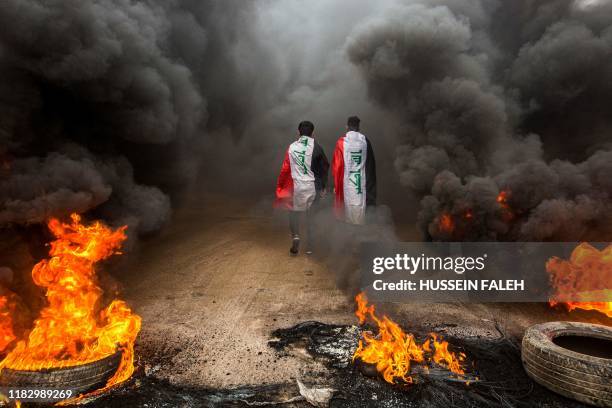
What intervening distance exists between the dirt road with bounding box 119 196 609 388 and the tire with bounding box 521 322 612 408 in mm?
1130

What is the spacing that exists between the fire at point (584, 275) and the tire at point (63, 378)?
6357 mm

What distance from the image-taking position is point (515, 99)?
10.5 meters

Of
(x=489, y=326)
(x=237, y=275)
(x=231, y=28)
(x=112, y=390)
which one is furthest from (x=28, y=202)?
(x=231, y=28)

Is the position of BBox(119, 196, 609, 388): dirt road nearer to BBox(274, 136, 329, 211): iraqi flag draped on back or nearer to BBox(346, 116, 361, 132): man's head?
BBox(274, 136, 329, 211): iraqi flag draped on back

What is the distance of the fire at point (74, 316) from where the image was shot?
4.23 meters

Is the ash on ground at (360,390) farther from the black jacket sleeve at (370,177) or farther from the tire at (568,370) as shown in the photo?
the black jacket sleeve at (370,177)

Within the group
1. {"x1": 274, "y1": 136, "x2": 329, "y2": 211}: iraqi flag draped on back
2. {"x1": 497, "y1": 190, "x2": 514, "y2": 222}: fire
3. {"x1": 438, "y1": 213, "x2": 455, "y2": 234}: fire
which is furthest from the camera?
{"x1": 438, "y1": 213, "x2": 455, "y2": 234}: fire

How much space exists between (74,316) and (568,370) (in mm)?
5409

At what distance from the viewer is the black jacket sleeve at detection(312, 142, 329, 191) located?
7.38m

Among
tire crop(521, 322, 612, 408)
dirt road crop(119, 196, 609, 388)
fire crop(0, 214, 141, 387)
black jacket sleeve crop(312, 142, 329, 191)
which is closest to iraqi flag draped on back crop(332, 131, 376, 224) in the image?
black jacket sleeve crop(312, 142, 329, 191)

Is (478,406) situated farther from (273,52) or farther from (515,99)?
(273,52)

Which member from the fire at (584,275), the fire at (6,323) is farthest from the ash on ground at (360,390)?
the fire at (584,275)

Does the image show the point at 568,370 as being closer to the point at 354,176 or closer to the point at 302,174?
the point at 354,176

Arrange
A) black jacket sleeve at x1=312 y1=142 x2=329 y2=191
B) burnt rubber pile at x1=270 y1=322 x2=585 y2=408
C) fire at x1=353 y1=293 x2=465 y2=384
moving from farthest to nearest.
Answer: black jacket sleeve at x1=312 y1=142 x2=329 y2=191
fire at x1=353 y1=293 x2=465 y2=384
burnt rubber pile at x1=270 y1=322 x2=585 y2=408
